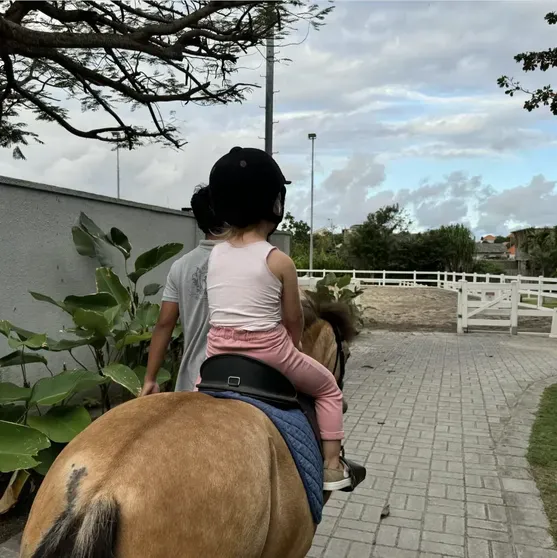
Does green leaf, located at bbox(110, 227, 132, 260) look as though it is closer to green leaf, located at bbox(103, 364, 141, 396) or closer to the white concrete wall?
the white concrete wall

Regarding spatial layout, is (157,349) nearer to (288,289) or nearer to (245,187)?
(288,289)

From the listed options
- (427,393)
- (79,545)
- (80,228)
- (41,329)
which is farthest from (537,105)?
(79,545)

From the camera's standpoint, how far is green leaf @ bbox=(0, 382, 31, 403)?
144 inches

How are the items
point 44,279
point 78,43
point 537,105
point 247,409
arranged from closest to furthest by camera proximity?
point 247,409
point 44,279
point 78,43
point 537,105

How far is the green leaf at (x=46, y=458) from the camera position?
12.0 feet

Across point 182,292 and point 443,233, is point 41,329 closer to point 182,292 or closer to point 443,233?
point 182,292

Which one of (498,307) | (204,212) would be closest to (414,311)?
(498,307)

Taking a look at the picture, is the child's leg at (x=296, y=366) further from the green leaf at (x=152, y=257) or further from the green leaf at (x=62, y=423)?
the green leaf at (x=152, y=257)

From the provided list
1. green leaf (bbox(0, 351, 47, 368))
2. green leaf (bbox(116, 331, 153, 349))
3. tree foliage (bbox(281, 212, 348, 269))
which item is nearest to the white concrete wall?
green leaf (bbox(0, 351, 47, 368))

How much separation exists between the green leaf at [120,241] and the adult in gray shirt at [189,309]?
8.74ft

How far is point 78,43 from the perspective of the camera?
5.86 m

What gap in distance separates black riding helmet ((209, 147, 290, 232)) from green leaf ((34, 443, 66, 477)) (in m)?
2.44

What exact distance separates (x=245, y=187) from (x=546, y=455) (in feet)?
15.0

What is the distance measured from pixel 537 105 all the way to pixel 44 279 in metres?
9.64
